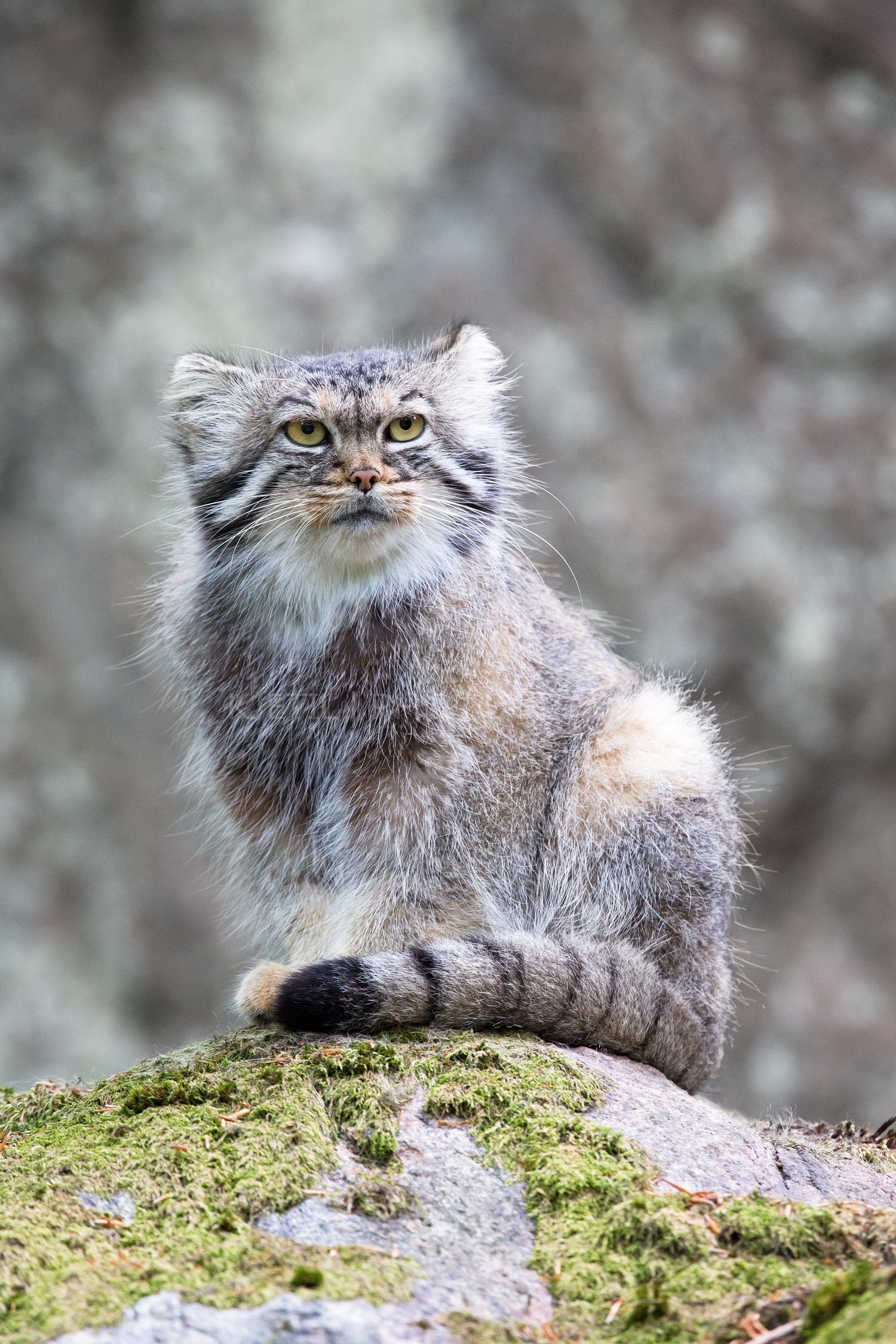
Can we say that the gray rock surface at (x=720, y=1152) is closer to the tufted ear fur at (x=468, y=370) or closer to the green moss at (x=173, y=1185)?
the green moss at (x=173, y=1185)

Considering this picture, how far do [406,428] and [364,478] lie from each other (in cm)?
39

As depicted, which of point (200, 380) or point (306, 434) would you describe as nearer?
point (306, 434)

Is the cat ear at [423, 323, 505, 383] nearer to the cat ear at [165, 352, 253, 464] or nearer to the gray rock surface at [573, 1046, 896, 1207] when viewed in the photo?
→ the cat ear at [165, 352, 253, 464]

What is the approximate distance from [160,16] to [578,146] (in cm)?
316

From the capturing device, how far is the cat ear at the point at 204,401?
4953 millimetres

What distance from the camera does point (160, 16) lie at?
9.50 meters

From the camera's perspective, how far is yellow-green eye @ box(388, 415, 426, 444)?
4.64m

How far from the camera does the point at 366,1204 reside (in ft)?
10.3

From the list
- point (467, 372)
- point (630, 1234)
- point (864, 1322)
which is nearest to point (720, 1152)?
point (630, 1234)

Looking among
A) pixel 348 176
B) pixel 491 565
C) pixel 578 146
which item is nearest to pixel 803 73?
pixel 578 146

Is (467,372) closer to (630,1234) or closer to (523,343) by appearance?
(630,1234)

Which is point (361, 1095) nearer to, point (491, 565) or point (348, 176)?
point (491, 565)

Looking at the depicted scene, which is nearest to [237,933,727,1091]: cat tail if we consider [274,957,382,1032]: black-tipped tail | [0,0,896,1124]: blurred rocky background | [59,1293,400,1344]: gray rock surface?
[274,957,382,1032]: black-tipped tail

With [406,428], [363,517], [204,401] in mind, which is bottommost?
[363,517]
